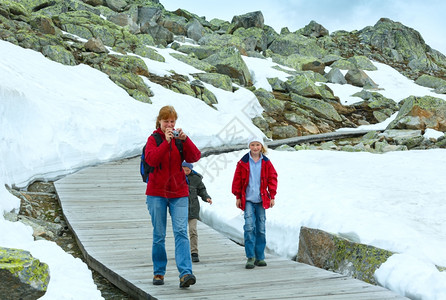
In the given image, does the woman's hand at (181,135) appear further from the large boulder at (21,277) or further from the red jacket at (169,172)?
the large boulder at (21,277)

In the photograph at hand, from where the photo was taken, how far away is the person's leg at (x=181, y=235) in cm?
516

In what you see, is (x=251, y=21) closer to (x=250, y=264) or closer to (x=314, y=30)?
(x=314, y=30)

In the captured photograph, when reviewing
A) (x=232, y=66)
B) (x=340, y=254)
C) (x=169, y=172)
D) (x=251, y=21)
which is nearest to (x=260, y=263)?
(x=340, y=254)

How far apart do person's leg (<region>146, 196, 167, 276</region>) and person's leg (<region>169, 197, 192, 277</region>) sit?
122 millimetres

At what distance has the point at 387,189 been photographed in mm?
10266

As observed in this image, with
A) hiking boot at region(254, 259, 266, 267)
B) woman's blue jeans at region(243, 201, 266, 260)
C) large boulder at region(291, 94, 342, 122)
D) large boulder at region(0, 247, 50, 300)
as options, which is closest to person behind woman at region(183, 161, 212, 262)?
woman's blue jeans at region(243, 201, 266, 260)

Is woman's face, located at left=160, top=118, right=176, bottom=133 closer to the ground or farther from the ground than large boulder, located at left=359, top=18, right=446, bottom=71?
closer to the ground

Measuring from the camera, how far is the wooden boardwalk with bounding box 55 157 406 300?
5246 mm

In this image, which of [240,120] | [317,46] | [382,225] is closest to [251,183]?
[382,225]

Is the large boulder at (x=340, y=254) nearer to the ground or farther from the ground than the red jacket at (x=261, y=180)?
nearer to the ground

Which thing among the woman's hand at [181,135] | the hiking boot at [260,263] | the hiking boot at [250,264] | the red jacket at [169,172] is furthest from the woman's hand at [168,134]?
the hiking boot at [260,263]

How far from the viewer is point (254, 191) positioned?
258 inches

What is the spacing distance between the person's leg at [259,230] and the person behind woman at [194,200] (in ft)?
2.62

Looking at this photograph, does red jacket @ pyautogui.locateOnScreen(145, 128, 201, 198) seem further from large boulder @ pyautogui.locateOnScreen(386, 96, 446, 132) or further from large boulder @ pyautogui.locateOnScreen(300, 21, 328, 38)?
large boulder @ pyautogui.locateOnScreen(300, 21, 328, 38)
